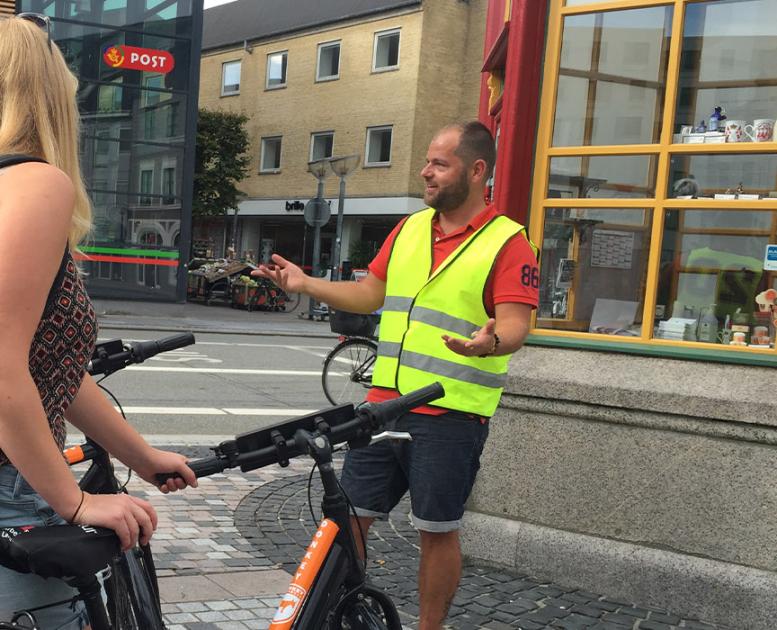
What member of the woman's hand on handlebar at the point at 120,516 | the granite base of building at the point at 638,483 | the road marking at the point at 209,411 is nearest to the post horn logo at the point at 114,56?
the road marking at the point at 209,411

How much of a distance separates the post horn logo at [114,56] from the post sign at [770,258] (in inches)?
645

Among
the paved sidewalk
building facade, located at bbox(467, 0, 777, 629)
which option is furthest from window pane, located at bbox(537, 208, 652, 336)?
the paved sidewalk

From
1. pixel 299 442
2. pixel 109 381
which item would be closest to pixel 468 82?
pixel 109 381

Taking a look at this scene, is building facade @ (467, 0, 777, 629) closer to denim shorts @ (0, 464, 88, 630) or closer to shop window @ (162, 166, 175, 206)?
denim shorts @ (0, 464, 88, 630)

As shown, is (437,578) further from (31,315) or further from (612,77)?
(612,77)

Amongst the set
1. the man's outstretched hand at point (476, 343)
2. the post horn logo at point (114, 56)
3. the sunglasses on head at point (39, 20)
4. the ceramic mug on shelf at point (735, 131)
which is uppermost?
the post horn logo at point (114, 56)

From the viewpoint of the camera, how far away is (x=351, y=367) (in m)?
10.2

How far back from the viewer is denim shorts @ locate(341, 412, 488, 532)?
3164mm

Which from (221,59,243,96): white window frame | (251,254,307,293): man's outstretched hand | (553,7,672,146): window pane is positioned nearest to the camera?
(251,254,307,293): man's outstretched hand

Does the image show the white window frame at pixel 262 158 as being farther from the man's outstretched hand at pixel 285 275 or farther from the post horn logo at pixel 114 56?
the man's outstretched hand at pixel 285 275

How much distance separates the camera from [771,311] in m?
4.33

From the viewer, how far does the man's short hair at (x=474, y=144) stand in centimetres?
329

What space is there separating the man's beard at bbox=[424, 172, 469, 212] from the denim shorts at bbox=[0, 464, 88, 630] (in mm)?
2005

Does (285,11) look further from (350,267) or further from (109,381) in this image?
(109,381)
